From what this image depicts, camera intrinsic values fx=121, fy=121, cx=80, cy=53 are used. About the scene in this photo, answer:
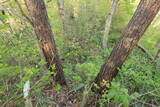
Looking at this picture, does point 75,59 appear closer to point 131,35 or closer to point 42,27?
point 42,27

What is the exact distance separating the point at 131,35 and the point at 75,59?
241cm

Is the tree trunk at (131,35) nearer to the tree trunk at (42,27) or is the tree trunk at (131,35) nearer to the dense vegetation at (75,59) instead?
the dense vegetation at (75,59)

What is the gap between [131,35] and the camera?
166 centimetres

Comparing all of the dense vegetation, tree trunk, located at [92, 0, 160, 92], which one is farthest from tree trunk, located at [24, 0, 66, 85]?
tree trunk, located at [92, 0, 160, 92]

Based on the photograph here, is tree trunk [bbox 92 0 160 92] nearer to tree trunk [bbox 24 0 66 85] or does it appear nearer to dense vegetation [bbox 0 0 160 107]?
dense vegetation [bbox 0 0 160 107]

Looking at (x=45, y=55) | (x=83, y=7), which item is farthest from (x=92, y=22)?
(x=45, y=55)

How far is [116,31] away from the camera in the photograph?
5.70m

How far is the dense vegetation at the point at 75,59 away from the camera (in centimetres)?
166

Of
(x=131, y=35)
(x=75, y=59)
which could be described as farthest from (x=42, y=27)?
(x=75, y=59)

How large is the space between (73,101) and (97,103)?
0.44 metres

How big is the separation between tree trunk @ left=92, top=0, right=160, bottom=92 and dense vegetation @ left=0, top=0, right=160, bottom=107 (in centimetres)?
20

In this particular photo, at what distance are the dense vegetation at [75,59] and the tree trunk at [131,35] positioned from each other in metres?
0.20

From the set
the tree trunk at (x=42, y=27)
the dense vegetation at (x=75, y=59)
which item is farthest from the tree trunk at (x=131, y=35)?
the tree trunk at (x=42, y=27)

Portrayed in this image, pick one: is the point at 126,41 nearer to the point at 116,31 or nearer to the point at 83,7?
the point at 116,31
